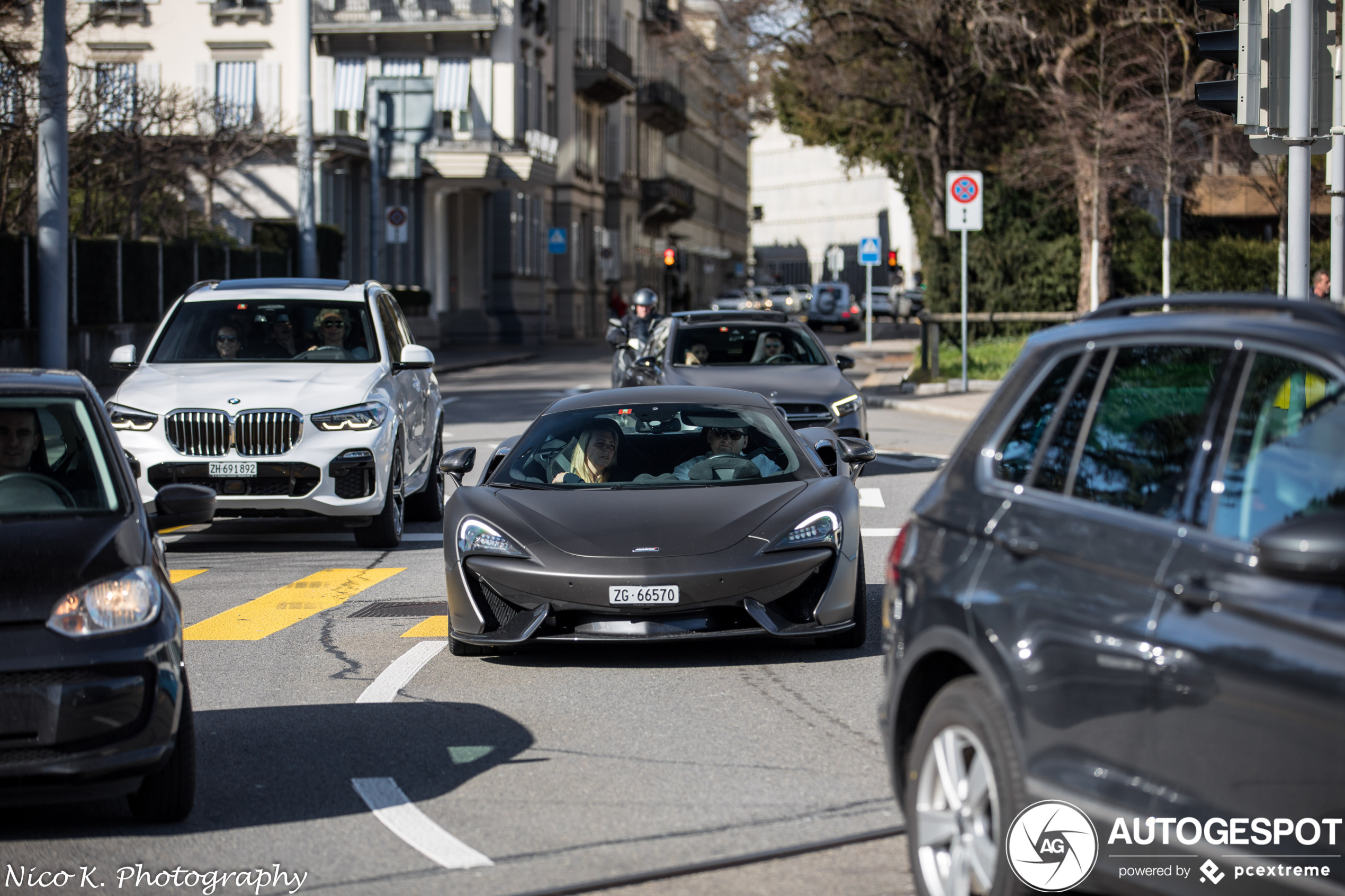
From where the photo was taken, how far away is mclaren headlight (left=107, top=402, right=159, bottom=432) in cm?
1184

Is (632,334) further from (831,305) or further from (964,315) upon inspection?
(831,305)

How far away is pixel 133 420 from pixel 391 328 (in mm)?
2361

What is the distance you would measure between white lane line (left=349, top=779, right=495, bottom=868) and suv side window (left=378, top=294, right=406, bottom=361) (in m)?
7.42

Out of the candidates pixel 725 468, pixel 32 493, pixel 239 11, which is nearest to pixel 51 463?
pixel 32 493

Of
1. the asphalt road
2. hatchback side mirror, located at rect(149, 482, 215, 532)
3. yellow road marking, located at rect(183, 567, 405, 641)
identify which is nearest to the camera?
the asphalt road

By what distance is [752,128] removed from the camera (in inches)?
1606

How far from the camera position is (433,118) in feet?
174

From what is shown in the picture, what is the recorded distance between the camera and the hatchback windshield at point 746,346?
56.1 feet

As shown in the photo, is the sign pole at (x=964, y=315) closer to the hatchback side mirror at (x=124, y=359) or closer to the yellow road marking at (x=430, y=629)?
the hatchback side mirror at (x=124, y=359)

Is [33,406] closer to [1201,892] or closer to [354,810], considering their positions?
[354,810]

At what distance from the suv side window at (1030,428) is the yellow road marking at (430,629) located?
188 inches

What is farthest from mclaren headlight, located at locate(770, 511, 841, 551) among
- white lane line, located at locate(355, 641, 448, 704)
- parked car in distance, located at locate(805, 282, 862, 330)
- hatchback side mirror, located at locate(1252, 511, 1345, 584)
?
parked car in distance, located at locate(805, 282, 862, 330)

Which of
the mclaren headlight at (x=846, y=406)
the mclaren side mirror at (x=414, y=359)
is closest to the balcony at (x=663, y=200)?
the mclaren headlight at (x=846, y=406)

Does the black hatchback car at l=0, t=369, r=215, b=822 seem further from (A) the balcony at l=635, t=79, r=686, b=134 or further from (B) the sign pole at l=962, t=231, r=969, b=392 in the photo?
(A) the balcony at l=635, t=79, r=686, b=134
